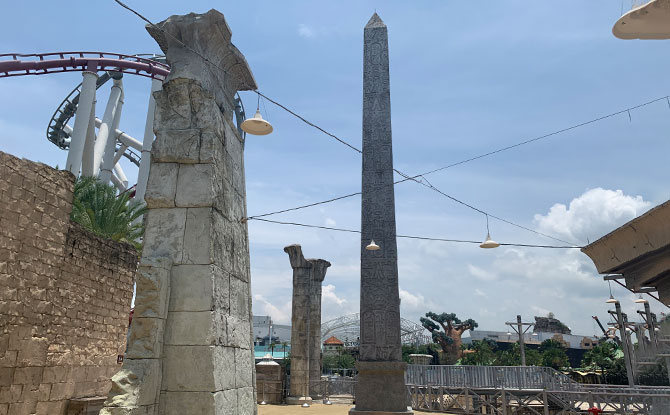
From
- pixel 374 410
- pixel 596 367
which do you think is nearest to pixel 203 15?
pixel 374 410

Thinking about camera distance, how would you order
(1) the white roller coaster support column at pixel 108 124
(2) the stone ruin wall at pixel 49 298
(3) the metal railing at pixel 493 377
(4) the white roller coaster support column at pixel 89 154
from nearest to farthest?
1. (2) the stone ruin wall at pixel 49 298
2. (3) the metal railing at pixel 493 377
3. (4) the white roller coaster support column at pixel 89 154
4. (1) the white roller coaster support column at pixel 108 124

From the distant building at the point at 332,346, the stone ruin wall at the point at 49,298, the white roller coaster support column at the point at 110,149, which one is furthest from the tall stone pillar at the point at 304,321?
the distant building at the point at 332,346

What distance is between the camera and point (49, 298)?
25.2ft

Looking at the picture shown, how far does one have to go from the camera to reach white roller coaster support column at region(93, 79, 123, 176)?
87.9ft

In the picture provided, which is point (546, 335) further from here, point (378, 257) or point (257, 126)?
point (257, 126)

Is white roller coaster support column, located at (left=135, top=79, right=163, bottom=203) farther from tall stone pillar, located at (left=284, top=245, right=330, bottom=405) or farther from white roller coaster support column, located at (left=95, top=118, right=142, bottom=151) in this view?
tall stone pillar, located at (left=284, top=245, right=330, bottom=405)

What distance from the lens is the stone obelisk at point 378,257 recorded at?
8.76m

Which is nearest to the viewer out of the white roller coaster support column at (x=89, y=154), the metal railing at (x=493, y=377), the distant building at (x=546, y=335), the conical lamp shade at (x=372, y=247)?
the conical lamp shade at (x=372, y=247)

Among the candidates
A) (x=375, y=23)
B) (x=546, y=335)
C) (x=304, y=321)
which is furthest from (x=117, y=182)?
(x=546, y=335)

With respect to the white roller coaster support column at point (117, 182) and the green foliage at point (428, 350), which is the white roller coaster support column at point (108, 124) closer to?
the white roller coaster support column at point (117, 182)

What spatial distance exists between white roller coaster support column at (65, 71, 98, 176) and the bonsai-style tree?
32600 millimetres

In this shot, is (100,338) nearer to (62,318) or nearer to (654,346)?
(62,318)

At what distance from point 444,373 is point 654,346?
6.60 metres

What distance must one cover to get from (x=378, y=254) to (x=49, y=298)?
585 cm
